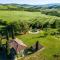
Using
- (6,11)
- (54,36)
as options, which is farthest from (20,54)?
(6,11)

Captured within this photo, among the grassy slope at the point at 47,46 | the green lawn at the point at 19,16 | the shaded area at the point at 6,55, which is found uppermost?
the green lawn at the point at 19,16

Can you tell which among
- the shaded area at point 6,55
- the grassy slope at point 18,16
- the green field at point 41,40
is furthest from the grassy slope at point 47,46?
the grassy slope at point 18,16

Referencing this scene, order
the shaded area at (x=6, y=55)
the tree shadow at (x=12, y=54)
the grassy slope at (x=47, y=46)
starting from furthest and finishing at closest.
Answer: the grassy slope at (x=47, y=46) < the shaded area at (x=6, y=55) < the tree shadow at (x=12, y=54)

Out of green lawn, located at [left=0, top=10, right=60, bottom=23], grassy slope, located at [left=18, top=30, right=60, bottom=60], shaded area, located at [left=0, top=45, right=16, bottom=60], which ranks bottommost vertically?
grassy slope, located at [left=18, top=30, right=60, bottom=60]

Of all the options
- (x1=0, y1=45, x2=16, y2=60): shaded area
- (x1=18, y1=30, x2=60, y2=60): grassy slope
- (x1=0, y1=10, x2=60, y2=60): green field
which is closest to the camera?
(x1=0, y1=45, x2=16, y2=60): shaded area

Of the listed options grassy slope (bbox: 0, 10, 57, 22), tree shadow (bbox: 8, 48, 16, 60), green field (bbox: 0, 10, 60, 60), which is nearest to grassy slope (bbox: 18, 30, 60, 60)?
green field (bbox: 0, 10, 60, 60)

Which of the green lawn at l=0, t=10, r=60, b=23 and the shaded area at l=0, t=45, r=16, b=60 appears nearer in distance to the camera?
the shaded area at l=0, t=45, r=16, b=60

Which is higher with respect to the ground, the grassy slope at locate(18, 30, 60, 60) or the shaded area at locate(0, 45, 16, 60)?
the shaded area at locate(0, 45, 16, 60)

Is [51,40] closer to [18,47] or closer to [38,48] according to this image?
[38,48]

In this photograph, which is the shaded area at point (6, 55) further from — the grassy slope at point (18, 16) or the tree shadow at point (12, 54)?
the grassy slope at point (18, 16)

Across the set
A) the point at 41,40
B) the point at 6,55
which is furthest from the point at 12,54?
the point at 41,40

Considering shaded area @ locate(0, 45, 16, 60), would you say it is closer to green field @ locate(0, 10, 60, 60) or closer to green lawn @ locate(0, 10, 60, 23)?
green field @ locate(0, 10, 60, 60)
